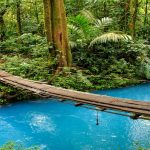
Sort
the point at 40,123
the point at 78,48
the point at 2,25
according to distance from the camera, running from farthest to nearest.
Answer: the point at 2,25
the point at 78,48
the point at 40,123

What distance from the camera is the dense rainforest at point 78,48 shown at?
39.2ft

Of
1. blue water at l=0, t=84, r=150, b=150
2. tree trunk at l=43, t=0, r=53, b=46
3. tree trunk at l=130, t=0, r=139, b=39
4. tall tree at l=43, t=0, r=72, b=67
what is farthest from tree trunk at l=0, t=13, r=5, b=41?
blue water at l=0, t=84, r=150, b=150

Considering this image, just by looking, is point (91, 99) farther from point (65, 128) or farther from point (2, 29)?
point (2, 29)

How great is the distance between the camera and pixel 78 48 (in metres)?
14.2

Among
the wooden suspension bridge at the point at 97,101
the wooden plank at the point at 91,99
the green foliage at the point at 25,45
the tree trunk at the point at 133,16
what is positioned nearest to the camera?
the wooden suspension bridge at the point at 97,101

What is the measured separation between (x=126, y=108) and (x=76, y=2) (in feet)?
41.4

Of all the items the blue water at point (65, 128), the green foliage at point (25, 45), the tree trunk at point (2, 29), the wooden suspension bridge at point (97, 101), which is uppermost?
the tree trunk at point (2, 29)

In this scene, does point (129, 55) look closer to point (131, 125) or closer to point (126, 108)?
point (131, 125)

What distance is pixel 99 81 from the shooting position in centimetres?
1284

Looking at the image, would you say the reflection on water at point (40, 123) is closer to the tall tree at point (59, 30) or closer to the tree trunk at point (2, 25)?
the tall tree at point (59, 30)

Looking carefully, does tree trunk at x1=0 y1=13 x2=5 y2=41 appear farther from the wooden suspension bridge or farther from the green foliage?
the wooden suspension bridge

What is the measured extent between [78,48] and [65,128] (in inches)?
234

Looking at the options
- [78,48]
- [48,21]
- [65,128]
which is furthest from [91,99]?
[78,48]

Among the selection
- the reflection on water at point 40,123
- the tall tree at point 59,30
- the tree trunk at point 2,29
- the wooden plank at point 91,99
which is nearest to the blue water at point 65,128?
the reflection on water at point 40,123
